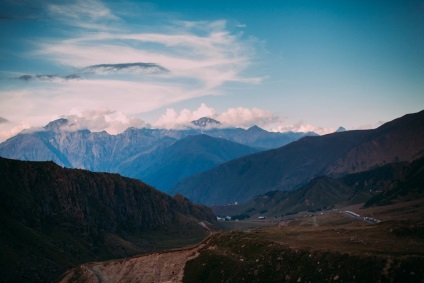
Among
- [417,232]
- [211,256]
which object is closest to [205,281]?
[211,256]

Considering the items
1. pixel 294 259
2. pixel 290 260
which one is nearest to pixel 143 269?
pixel 290 260

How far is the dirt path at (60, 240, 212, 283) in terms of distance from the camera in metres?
127

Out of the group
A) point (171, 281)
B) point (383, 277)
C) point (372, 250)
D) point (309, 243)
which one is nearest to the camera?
point (383, 277)

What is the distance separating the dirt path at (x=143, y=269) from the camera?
418ft

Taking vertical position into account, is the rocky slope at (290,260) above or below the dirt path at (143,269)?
above

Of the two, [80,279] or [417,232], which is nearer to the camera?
[417,232]

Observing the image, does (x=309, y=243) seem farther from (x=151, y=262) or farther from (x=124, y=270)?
(x=124, y=270)

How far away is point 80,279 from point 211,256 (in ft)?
206

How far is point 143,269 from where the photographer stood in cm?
14000

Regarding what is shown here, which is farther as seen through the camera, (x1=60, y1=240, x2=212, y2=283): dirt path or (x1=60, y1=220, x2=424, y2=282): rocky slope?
(x1=60, y1=240, x2=212, y2=283): dirt path

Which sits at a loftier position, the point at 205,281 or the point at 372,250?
the point at 372,250

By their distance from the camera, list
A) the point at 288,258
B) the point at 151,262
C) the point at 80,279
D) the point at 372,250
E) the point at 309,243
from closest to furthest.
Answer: the point at 372,250
the point at 288,258
the point at 309,243
the point at 151,262
the point at 80,279

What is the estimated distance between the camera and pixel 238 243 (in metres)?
123

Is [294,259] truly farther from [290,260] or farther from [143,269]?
[143,269]
